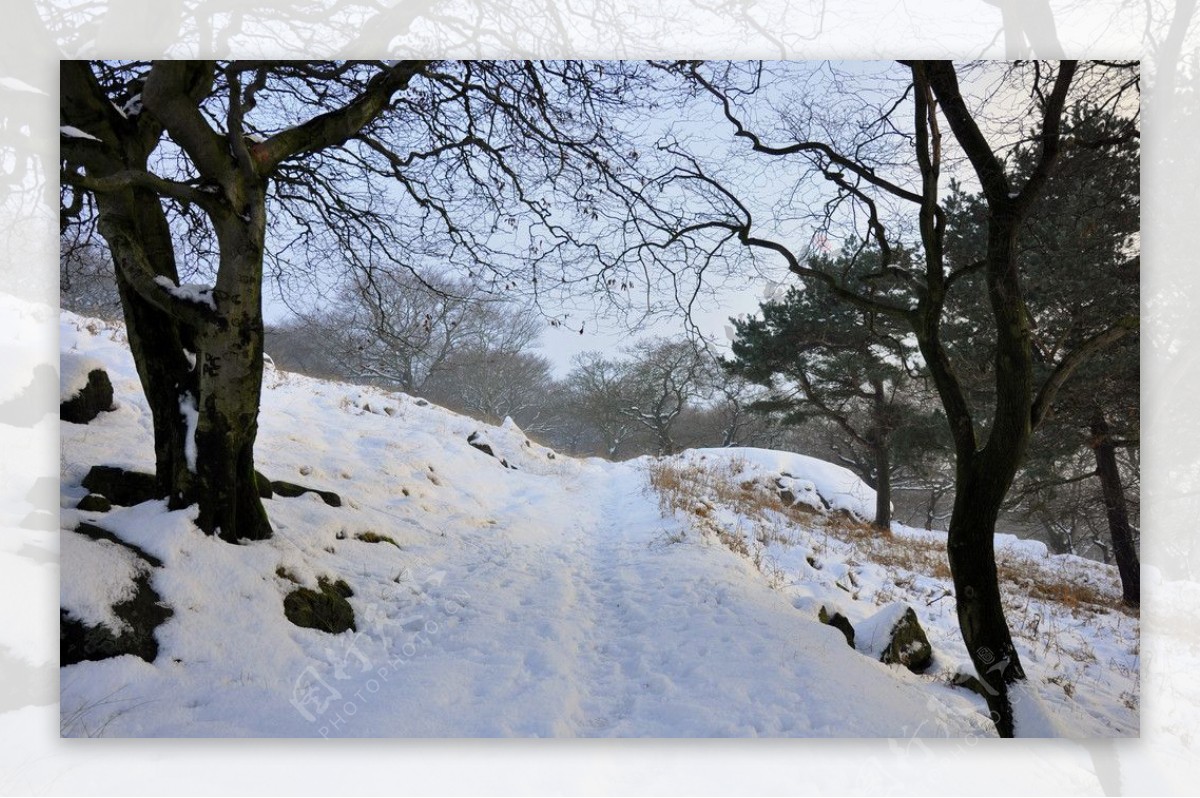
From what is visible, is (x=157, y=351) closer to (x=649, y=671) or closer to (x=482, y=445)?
(x=649, y=671)

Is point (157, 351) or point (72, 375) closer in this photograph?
point (157, 351)

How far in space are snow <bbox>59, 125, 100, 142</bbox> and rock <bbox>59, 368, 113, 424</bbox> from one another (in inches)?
55.9

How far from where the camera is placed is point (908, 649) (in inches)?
133

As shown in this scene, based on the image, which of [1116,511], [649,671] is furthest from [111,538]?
[1116,511]

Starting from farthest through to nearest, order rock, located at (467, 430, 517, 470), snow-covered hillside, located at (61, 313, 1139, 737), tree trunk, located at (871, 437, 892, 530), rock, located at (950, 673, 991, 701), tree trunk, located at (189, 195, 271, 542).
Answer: rock, located at (467, 430, 517, 470)
tree trunk, located at (871, 437, 892, 530)
tree trunk, located at (189, 195, 271, 542)
rock, located at (950, 673, 991, 701)
snow-covered hillside, located at (61, 313, 1139, 737)

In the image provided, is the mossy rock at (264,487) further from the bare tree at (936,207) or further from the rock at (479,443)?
the rock at (479,443)

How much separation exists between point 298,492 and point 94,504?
118cm

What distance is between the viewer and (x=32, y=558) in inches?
114

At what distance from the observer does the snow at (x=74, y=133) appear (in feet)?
10.2

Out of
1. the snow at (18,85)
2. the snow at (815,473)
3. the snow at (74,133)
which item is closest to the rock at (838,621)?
the snow at (815,473)

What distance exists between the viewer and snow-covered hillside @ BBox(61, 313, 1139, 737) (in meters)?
2.63

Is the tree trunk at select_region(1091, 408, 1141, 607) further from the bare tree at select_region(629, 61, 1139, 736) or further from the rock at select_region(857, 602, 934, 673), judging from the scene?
the rock at select_region(857, 602, 934, 673)

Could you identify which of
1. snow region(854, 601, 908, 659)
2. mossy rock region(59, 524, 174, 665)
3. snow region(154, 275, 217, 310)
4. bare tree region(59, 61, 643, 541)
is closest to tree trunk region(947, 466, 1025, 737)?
snow region(854, 601, 908, 659)

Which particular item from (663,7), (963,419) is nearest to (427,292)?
(663,7)
